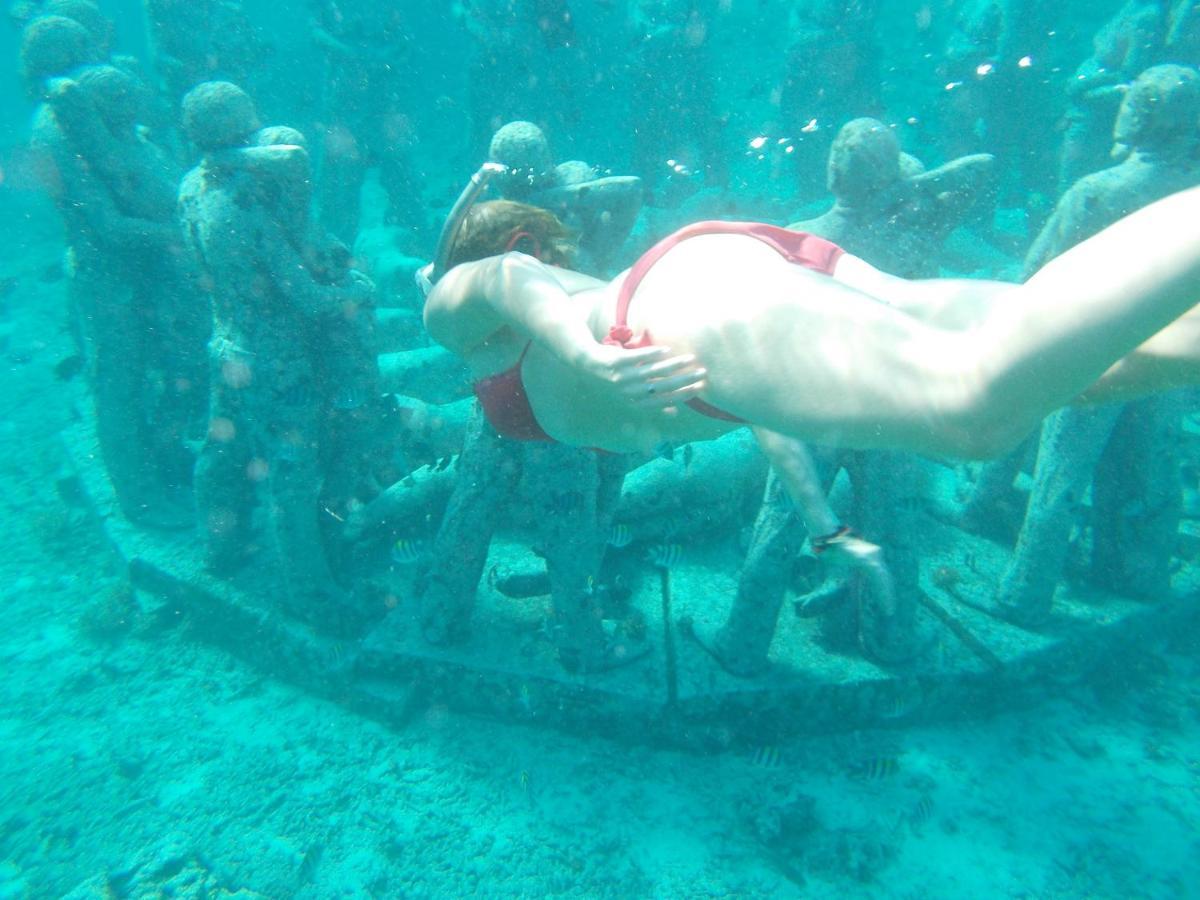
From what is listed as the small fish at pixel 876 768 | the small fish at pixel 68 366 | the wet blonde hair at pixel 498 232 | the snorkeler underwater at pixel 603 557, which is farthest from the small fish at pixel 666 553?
the small fish at pixel 68 366

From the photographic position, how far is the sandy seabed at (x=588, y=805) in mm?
4371

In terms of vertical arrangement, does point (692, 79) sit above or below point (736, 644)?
above

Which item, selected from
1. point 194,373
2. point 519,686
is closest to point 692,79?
point 194,373

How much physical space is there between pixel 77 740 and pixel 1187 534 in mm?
11680

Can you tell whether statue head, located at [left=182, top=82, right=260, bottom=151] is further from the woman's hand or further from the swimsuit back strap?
the woman's hand

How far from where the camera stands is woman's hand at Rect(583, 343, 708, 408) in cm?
197

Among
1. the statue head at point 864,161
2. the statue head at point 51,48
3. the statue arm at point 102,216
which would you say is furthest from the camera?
the statue head at point 51,48

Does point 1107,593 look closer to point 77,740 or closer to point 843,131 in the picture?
point 843,131

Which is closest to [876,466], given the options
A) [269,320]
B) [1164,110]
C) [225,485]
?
[1164,110]

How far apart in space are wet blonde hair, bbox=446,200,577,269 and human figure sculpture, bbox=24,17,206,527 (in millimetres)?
6259

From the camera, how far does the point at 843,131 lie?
5.11 m

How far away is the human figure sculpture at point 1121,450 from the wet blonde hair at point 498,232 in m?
4.62

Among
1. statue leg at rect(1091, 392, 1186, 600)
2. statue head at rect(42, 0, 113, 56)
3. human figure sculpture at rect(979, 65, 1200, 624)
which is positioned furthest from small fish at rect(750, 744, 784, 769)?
statue head at rect(42, 0, 113, 56)

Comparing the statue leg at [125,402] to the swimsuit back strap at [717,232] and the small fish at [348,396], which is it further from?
the swimsuit back strap at [717,232]
